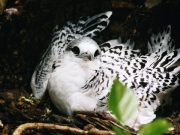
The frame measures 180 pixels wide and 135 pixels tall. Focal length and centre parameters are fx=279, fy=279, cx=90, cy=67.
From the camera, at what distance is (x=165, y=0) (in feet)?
7.55

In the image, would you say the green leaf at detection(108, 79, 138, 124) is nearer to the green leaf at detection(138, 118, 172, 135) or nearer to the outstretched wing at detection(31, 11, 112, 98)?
the green leaf at detection(138, 118, 172, 135)

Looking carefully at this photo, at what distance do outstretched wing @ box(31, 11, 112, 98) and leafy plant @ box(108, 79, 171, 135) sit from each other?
1.93m

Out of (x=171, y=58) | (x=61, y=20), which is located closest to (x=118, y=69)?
(x=171, y=58)

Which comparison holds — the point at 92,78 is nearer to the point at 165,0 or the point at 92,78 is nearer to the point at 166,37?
the point at 166,37

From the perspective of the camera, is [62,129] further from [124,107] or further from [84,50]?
[124,107]

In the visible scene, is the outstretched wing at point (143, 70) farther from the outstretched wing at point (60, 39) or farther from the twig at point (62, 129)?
the twig at point (62, 129)

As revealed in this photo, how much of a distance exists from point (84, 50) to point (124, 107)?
1910mm

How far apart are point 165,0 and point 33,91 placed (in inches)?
52.0

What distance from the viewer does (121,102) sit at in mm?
367

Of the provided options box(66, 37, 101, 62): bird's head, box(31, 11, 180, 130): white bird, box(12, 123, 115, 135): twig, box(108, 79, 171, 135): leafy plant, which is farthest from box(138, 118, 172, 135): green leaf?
box(66, 37, 101, 62): bird's head

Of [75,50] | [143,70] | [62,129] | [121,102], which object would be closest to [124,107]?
[121,102]

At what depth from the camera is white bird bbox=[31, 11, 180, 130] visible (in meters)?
2.00

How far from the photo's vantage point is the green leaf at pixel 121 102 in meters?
0.36

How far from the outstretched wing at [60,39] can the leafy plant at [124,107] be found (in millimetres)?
1926
